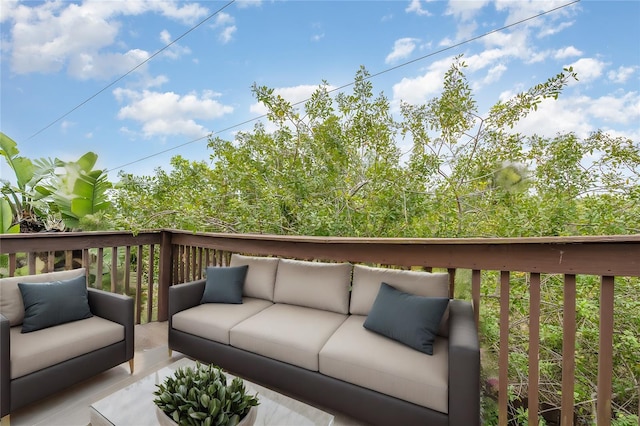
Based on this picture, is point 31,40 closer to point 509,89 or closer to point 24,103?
point 24,103

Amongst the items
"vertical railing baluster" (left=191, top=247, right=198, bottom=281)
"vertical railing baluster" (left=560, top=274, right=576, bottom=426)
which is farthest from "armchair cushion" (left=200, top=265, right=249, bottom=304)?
"vertical railing baluster" (left=560, top=274, right=576, bottom=426)

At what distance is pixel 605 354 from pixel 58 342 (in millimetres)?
3366

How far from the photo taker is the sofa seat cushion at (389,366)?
5.11 ft

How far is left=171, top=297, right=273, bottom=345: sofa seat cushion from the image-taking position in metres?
2.36

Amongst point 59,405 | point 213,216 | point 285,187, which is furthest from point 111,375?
point 285,187

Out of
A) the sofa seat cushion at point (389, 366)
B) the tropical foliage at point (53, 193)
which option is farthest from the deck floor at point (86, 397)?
the tropical foliage at point (53, 193)

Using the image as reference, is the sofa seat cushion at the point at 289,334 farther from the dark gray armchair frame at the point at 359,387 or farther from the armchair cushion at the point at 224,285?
the armchair cushion at the point at 224,285

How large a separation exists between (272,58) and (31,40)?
3.05m

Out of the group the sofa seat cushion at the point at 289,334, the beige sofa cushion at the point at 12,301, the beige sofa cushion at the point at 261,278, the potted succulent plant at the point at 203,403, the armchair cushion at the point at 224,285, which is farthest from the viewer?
the beige sofa cushion at the point at 261,278

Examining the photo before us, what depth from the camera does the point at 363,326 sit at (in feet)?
A: 7.06

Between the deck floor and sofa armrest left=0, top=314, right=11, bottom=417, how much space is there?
212 mm

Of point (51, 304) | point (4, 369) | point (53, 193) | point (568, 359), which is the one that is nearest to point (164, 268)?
point (51, 304)

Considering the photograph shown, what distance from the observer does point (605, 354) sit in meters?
1.48

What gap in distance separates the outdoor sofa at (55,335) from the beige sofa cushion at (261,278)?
1.03 meters
